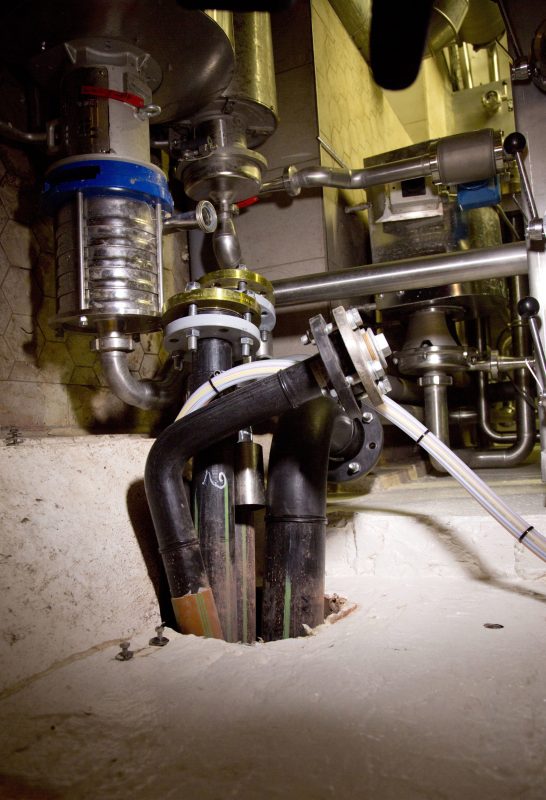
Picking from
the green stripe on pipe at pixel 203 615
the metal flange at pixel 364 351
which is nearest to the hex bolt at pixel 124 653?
the green stripe on pipe at pixel 203 615

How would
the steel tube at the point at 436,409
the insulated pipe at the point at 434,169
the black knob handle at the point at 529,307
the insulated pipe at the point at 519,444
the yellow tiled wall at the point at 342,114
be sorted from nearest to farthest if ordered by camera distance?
the black knob handle at the point at 529,307 < the insulated pipe at the point at 434,169 < the steel tube at the point at 436,409 < the yellow tiled wall at the point at 342,114 < the insulated pipe at the point at 519,444

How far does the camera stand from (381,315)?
221cm

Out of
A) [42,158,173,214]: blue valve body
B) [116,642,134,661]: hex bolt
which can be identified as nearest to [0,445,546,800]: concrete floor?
[116,642,134,661]: hex bolt

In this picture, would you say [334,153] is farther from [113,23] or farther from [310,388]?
[310,388]

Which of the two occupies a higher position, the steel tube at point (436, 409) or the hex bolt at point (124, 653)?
the steel tube at point (436, 409)

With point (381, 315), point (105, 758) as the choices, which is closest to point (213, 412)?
point (105, 758)

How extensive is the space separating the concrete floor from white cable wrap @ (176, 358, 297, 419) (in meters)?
0.35

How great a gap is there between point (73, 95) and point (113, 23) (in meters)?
0.17

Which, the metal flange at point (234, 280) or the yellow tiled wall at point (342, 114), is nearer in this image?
the metal flange at point (234, 280)

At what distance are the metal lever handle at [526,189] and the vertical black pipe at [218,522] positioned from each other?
872 millimetres

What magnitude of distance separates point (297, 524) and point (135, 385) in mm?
542

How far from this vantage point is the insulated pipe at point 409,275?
4.81 feet

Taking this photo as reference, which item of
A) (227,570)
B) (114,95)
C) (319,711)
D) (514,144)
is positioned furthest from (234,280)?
(319,711)

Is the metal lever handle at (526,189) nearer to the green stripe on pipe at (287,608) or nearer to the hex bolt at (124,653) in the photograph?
the green stripe on pipe at (287,608)
